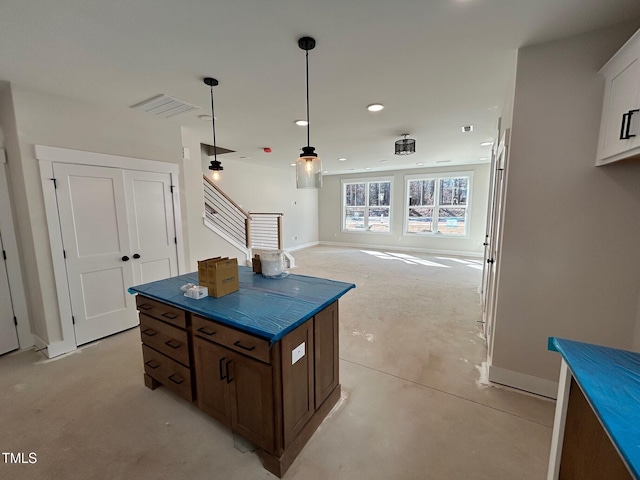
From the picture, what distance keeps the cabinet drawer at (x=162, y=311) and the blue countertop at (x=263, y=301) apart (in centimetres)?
7

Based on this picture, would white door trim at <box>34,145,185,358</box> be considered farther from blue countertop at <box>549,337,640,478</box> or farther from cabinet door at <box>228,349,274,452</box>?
blue countertop at <box>549,337,640,478</box>

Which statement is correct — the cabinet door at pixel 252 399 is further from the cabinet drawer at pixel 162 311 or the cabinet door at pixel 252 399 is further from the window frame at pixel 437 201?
the window frame at pixel 437 201

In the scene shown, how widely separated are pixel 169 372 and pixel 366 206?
297 inches

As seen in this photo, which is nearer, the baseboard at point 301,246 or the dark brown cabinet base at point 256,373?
the dark brown cabinet base at point 256,373

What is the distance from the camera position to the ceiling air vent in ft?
8.70

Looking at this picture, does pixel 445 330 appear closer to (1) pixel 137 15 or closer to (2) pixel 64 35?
(1) pixel 137 15

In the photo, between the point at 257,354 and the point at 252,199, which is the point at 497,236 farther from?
the point at 252,199

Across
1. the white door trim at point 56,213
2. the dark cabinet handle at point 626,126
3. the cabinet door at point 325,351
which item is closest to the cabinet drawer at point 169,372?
the cabinet door at point 325,351

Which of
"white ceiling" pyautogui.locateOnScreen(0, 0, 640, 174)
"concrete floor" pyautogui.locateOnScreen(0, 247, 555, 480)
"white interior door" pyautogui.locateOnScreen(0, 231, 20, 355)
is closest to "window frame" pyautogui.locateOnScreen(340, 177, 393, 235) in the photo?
"white ceiling" pyautogui.locateOnScreen(0, 0, 640, 174)

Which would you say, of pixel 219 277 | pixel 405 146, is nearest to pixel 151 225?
pixel 219 277

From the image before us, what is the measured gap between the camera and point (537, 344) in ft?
6.64

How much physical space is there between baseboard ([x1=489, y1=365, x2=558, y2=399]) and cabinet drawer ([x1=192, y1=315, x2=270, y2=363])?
1.98 metres

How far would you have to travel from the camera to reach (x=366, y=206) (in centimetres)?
869

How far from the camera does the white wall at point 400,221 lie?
6930 millimetres
